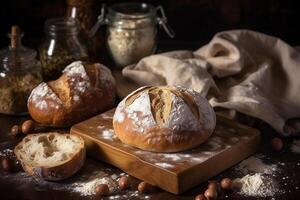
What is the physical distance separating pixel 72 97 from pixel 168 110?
312 mm

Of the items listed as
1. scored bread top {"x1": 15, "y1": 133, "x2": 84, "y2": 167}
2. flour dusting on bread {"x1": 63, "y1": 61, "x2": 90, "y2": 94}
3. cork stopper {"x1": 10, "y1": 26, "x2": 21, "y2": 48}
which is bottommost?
scored bread top {"x1": 15, "y1": 133, "x2": 84, "y2": 167}

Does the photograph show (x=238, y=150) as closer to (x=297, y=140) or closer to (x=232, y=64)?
(x=297, y=140)

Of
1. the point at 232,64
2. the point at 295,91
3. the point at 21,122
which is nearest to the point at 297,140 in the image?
the point at 295,91

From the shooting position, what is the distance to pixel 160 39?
2287mm

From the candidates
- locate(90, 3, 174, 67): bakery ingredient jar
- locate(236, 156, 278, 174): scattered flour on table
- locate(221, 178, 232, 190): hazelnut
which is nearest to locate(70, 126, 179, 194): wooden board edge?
locate(221, 178, 232, 190): hazelnut

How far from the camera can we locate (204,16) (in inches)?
86.2

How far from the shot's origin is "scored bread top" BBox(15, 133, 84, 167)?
1320mm

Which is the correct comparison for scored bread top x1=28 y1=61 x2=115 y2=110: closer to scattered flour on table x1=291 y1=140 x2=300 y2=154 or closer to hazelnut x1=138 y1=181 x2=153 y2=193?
hazelnut x1=138 y1=181 x2=153 y2=193

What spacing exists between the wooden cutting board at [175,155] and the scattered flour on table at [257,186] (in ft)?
0.23

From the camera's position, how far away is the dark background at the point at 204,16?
2.16 metres

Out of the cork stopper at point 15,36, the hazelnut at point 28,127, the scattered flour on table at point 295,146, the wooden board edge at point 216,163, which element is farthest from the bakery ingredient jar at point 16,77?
the scattered flour on table at point 295,146

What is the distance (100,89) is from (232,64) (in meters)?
0.41

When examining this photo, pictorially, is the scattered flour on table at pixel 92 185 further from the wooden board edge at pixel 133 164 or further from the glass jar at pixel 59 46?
the glass jar at pixel 59 46

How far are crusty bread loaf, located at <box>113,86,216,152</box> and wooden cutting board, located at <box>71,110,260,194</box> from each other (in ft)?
0.08
